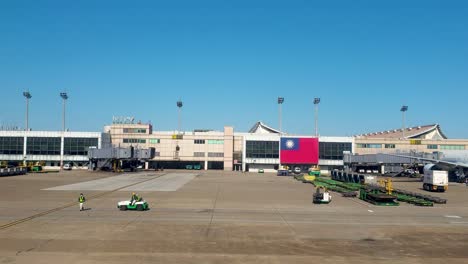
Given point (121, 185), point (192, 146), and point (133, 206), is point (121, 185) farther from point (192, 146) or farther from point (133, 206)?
point (192, 146)

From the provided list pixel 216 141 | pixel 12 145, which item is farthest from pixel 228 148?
pixel 12 145

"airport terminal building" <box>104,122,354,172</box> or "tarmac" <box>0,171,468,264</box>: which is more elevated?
"airport terminal building" <box>104,122,354,172</box>

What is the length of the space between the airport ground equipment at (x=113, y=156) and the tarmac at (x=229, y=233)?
7822cm

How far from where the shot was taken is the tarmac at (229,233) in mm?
24141

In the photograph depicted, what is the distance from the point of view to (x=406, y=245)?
91.8ft

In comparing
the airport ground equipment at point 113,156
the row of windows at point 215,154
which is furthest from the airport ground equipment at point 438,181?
the row of windows at point 215,154

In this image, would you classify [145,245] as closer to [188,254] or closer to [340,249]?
[188,254]

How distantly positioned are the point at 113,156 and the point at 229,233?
337ft

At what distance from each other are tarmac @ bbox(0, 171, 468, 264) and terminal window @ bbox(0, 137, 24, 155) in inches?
4223

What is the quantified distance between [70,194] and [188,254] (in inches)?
1587

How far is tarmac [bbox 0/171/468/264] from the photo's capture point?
79.2 ft

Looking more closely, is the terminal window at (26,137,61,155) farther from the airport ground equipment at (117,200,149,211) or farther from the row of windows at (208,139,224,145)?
the airport ground equipment at (117,200,149,211)

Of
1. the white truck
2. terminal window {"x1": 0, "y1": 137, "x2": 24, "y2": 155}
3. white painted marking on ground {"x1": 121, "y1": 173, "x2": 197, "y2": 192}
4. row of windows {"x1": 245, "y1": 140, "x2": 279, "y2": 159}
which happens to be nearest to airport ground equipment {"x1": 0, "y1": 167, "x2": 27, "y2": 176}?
terminal window {"x1": 0, "y1": 137, "x2": 24, "y2": 155}

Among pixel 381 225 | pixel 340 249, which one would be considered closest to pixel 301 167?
pixel 381 225
